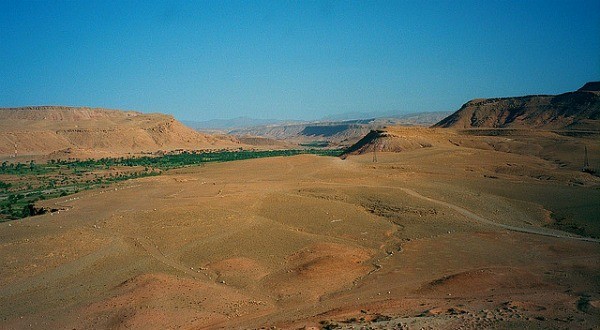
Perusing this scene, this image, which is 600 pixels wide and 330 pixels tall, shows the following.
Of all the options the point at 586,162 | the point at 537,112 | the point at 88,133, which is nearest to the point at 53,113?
the point at 88,133

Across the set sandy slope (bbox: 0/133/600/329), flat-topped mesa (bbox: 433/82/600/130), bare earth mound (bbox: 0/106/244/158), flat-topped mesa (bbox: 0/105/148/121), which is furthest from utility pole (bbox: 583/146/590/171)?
flat-topped mesa (bbox: 0/105/148/121)

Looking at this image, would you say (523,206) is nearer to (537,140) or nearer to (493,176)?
(493,176)

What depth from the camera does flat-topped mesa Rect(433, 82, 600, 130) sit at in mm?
103562

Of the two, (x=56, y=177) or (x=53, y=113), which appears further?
(x=53, y=113)

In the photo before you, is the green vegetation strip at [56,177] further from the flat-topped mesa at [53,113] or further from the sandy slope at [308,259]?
the flat-topped mesa at [53,113]

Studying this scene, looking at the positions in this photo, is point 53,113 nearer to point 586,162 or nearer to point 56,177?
point 56,177

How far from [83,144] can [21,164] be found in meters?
40.0

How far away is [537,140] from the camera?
8369 centimetres

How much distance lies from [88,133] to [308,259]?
12839cm

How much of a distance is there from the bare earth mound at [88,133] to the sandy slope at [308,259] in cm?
8331

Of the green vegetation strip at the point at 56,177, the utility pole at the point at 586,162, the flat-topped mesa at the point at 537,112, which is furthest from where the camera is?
the flat-topped mesa at the point at 537,112

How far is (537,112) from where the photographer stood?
383ft

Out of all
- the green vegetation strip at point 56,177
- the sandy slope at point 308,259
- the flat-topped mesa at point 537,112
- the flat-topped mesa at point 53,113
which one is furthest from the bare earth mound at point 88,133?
the flat-topped mesa at point 537,112

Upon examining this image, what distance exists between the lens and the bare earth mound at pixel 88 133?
118 m
